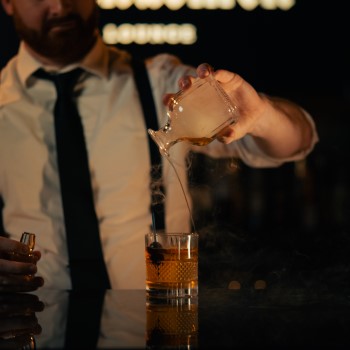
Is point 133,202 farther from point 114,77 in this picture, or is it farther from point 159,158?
point 114,77

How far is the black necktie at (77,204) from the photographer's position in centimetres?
231

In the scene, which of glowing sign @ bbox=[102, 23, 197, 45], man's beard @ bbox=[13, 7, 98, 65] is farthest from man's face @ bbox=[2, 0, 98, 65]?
glowing sign @ bbox=[102, 23, 197, 45]

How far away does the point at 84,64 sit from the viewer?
2482 millimetres

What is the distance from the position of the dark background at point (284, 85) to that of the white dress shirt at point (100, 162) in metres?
0.33

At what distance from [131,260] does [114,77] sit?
61 centimetres

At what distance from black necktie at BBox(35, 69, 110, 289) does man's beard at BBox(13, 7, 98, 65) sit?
157mm

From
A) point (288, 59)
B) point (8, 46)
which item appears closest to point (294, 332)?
point (8, 46)

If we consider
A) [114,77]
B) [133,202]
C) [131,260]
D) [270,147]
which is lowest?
[131,260]

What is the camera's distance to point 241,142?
2.41 m

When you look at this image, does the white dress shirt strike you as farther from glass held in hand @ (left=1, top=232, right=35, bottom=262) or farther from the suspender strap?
glass held in hand @ (left=1, top=232, right=35, bottom=262)

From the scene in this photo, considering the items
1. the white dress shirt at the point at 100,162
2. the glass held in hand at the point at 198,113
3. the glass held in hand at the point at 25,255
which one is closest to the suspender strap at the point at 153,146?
the white dress shirt at the point at 100,162

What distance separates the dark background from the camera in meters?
3.69

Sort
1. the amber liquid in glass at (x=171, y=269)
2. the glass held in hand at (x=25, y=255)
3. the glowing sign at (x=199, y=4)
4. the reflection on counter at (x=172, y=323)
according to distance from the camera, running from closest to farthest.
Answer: the reflection on counter at (x=172, y=323)
the amber liquid in glass at (x=171, y=269)
the glass held in hand at (x=25, y=255)
the glowing sign at (x=199, y=4)

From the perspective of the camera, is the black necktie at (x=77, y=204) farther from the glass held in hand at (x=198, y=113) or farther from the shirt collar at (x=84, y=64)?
the glass held in hand at (x=198, y=113)
